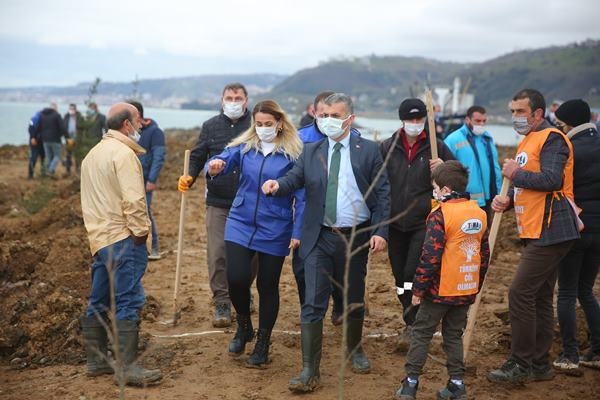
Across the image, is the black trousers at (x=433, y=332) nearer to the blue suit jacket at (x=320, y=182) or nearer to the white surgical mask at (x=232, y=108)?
the blue suit jacket at (x=320, y=182)

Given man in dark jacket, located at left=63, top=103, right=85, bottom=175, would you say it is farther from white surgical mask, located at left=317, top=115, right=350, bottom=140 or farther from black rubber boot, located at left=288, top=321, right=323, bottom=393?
black rubber boot, located at left=288, top=321, right=323, bottom=393

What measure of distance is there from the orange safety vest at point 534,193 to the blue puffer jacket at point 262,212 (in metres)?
1.81

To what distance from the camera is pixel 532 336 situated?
17.3 feet

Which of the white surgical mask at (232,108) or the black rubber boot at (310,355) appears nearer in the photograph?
the black rubber boot at (310,355)

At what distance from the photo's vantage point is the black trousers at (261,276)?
18.0 ft

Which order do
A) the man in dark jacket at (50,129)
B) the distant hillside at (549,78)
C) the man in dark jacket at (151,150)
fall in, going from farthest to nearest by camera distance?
the distant hillside at (549,78) < the man in dark jacket at (50,129) < the man in dark jacket at (151,150)

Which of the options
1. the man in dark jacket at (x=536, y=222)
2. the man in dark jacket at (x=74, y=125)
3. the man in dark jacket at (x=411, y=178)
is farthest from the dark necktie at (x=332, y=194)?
the man in dark jacket at (x=74, y=125)

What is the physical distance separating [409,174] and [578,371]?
2223 millimetres

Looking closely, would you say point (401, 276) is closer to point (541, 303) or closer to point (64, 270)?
point (541, 303)

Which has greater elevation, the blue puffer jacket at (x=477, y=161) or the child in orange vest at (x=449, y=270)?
the blue puffer jacket at (x=477, y=161)

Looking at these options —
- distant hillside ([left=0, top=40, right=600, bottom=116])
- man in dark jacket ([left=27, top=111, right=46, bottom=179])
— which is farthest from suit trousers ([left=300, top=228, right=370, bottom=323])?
distant hillside ([left=0, top=40, right=600, bottom=116])

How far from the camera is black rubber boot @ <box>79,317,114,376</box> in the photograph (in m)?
5.19

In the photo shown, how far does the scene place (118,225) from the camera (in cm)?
506

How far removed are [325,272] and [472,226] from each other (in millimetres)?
1187
